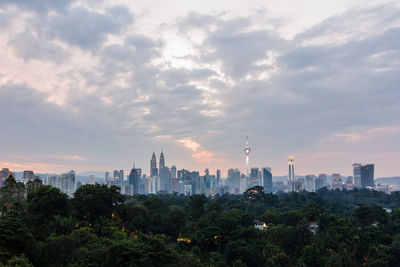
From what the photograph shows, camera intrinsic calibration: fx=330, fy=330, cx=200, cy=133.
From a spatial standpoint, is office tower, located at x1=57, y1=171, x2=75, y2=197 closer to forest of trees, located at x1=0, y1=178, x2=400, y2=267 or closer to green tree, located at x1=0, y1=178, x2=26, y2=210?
green tree, located at x1=0, y1=178, x2=26, y2=210

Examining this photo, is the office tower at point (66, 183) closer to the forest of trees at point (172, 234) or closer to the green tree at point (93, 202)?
the forest of trees at point (172, 234)

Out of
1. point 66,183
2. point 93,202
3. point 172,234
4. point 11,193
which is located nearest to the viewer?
point 93,202

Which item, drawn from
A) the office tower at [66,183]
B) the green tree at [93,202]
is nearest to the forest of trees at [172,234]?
the green tree at [93,202]

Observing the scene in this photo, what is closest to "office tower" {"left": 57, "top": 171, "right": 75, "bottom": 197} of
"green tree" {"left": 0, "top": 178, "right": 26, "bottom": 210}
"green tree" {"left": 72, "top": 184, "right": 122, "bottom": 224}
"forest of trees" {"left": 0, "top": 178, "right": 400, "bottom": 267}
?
"green tree" {"left": 0, "top": 178, "right": 26, "bottom": 210}

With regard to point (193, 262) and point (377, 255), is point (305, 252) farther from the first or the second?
point (193, 262)

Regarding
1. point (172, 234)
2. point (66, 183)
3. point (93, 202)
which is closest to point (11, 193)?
point (93, 202)

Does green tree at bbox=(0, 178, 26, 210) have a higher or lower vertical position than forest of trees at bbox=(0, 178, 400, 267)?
higher

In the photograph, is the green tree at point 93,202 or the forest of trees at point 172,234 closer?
the forest of trees at point 172,234

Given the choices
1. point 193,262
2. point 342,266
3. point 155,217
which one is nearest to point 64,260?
point 193,262

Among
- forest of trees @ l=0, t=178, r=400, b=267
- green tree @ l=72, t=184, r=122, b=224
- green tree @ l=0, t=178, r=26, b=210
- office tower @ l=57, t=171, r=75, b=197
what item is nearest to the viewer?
forest of trees @ l=0, t=178, r=400, b=267

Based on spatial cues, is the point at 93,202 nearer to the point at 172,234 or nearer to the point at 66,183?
the point at 172,234

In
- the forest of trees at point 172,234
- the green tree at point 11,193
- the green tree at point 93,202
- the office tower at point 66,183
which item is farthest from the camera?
the office tower at point 66,183
